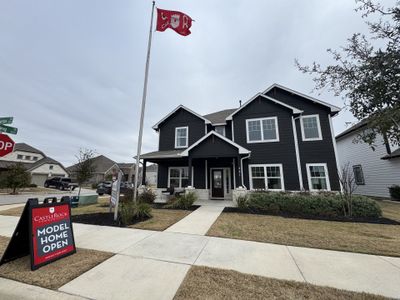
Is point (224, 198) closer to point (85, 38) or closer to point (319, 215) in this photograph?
point (319, 215)

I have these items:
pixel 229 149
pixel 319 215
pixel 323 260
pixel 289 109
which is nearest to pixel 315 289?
pixel 323 260

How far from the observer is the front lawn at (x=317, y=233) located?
4662mm

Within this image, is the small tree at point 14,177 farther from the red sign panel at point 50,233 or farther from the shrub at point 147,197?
the red sign panel at point 50,233

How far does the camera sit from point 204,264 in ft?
11.9

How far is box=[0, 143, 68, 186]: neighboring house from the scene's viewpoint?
3503 centimetres

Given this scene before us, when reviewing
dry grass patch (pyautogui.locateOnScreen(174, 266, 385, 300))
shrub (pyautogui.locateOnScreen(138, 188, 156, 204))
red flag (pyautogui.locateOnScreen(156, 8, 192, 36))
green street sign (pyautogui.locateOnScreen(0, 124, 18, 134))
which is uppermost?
red flag (pyautogui.locateOnScreen(156, 8, 192, 36))

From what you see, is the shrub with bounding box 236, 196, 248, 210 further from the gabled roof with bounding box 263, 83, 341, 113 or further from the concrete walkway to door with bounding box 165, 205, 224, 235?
the gabled roof with bounding box 263, 83, 341, 113

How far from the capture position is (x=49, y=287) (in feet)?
9.21

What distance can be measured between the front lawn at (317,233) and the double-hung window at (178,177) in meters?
7.48

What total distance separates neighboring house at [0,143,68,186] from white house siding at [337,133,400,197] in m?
49.3

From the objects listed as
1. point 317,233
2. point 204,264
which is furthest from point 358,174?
point 204,264

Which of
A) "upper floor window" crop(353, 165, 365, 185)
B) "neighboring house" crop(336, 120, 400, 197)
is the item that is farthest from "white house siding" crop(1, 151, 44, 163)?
"upper floor window" crop(353, 165, 365, 185)

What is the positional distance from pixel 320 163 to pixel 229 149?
632 centimetres

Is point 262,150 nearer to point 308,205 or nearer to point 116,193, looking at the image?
point 308,205
